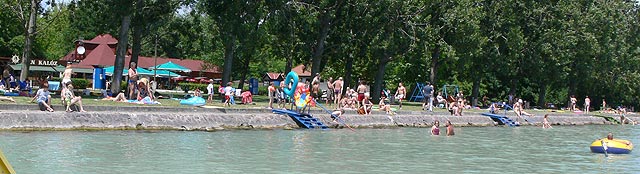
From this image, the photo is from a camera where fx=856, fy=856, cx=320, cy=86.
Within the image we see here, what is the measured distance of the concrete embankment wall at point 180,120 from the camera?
89.9 ft

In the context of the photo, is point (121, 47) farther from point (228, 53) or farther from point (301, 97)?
point (301, 97)

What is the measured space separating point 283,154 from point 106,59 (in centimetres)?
4488

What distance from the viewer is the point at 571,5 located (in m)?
70.9

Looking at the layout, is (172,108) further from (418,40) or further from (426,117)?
(418,40)

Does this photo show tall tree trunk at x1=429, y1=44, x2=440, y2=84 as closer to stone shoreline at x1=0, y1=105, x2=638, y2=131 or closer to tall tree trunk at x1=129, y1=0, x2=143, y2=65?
stone shoreline at x1=0, y1=105, x2=638, y2=131

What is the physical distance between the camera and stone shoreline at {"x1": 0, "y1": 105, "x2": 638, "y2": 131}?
27422 millimetres

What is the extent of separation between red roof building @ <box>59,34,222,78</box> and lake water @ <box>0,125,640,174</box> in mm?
26321

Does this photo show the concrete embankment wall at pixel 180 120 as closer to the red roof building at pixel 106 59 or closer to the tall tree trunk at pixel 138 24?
the tall tree trunk at pixel 138 24

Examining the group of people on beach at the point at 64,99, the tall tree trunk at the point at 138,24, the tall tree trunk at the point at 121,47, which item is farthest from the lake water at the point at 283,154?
the tall tree trunk at the point at 138,24

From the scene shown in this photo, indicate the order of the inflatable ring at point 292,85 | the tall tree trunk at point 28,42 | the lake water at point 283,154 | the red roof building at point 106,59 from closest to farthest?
1. the lake water at point 283,154
2. the inflatable ring at point 292,85
3. the tall tree trunk at point 28,42
4. the red roof building at point 106,59

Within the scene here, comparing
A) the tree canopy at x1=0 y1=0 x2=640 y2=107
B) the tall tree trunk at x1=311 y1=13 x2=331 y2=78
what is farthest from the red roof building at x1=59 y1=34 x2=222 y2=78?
the tall tree trunk at x1=311 y1=13 x2=331 y2=78

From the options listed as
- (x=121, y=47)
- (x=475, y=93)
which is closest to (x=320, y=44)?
(x=121, y=47)

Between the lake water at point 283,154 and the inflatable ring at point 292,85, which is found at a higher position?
the inflatable ring at point 292,85

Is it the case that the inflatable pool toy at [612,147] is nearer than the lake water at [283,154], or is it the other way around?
the lake water at [283,154]
